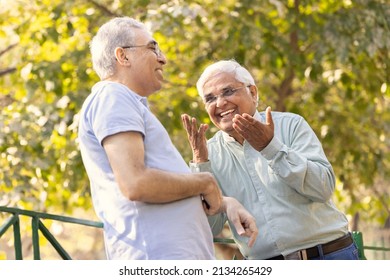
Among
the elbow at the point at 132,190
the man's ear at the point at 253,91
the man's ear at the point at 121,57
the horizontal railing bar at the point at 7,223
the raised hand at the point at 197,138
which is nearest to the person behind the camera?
the elbow at the point at 132,190

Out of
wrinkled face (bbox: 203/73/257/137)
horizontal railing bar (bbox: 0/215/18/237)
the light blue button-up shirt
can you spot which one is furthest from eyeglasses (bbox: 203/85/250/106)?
horizontal railing bar (bbox: 0/215/18/237)

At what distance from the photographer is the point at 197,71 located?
8.77 meters

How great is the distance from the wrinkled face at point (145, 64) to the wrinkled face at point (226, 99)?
0.53 metres

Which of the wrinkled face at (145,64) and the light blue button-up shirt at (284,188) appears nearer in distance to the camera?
the wrinkled face at (145,64)

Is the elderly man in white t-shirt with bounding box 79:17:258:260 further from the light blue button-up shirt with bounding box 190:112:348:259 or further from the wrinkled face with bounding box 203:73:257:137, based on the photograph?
the wrinkled face with bounding box 203:73:257:137

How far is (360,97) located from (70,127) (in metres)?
2.90

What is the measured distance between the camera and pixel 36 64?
8.07m

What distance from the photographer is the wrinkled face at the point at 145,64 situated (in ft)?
9.75

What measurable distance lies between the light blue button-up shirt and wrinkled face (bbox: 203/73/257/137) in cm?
12

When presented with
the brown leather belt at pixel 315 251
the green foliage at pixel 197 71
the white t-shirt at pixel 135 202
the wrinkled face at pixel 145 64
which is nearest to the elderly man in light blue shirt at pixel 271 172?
the brown leather belt at pixel 315 251

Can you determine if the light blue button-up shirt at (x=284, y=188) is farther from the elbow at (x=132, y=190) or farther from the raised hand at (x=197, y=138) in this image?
the elbow at (x=132, y=190)

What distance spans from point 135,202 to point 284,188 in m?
0.81

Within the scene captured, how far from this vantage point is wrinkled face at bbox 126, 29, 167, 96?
297 cm

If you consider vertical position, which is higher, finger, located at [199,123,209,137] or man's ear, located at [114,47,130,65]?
man's ear, located at [114,47,130,65]
